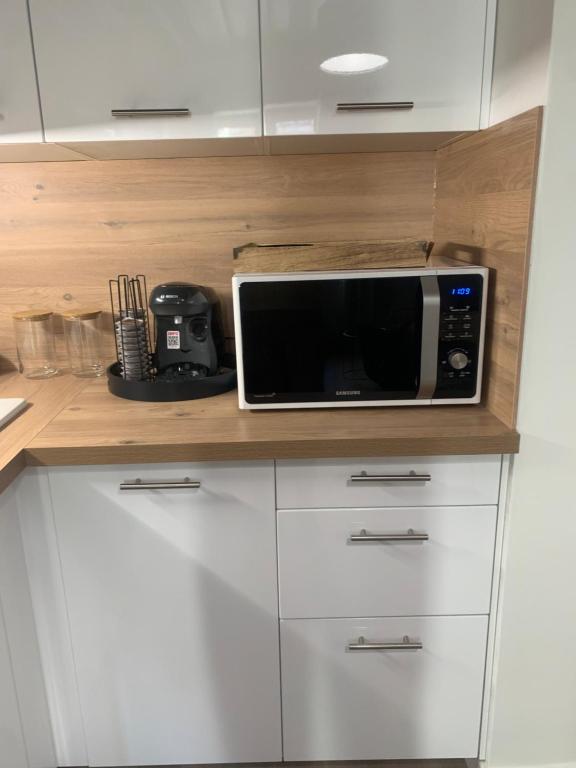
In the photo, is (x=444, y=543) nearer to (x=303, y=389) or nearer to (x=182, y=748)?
(x=303, y=389)

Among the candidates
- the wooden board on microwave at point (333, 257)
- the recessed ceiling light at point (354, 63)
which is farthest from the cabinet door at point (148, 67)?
the wooden board on microwave at point (333, 257)

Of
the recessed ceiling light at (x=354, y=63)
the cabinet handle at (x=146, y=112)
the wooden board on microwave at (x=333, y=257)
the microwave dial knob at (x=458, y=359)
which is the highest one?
the recessed ceiling light at (x=354, y=63)

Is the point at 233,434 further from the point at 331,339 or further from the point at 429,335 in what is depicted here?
the point at 429,335

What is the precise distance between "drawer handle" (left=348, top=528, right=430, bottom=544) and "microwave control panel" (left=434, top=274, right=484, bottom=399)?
0.30 m

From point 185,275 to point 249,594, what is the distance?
887mm

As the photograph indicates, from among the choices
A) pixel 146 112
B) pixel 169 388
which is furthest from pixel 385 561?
pixel 146 112

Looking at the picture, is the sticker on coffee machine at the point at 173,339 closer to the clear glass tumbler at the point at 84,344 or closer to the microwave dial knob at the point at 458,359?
the clear glass tumbler at the point at 84,344

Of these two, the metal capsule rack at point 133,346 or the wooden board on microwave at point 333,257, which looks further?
the metal capsule rack at point 133,346

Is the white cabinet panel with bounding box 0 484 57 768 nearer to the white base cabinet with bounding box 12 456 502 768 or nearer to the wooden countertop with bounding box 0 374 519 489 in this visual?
the white base cabinet with bounding box 12 456 502 768

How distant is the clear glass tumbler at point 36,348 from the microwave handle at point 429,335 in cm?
104

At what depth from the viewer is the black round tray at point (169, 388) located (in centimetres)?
139

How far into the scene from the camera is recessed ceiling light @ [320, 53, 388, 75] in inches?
48.1

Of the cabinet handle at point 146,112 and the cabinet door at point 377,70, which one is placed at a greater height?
the cabinet door at point 377,70

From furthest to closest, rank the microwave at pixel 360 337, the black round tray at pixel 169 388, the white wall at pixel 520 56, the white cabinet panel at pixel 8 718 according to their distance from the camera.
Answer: the black round tray at pixel 169 388 → the microwave at pixel 360 337 → the white cabinet panel at pixel 8 718 → the white wall at pixel 520 56
